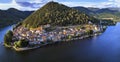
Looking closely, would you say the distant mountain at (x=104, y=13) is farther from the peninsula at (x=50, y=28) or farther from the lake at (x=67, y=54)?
the lake at (x=67, y=54)

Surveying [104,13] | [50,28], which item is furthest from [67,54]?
[104,13]

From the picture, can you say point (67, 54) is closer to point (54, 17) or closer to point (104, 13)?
point (54, 17)

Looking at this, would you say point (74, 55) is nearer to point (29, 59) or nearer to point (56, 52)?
point (56, 52)

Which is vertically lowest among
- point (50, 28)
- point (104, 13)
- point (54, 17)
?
point (104, 13)

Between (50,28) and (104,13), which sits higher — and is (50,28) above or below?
above

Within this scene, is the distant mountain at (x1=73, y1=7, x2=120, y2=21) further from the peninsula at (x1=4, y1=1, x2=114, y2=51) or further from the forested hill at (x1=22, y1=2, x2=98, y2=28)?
the peninsula at (x1=4, y1=1, x2=114, y2=51)

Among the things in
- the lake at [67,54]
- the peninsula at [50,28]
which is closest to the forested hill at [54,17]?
the peninsula at [50,28]

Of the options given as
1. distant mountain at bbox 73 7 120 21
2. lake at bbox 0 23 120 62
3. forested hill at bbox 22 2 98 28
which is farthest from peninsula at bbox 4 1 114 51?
distant mountain at bbox 73 7 120 21

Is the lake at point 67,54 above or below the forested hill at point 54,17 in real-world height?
below

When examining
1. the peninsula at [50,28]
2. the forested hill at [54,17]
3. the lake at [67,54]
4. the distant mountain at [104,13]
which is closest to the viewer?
the lake at [67,54]
